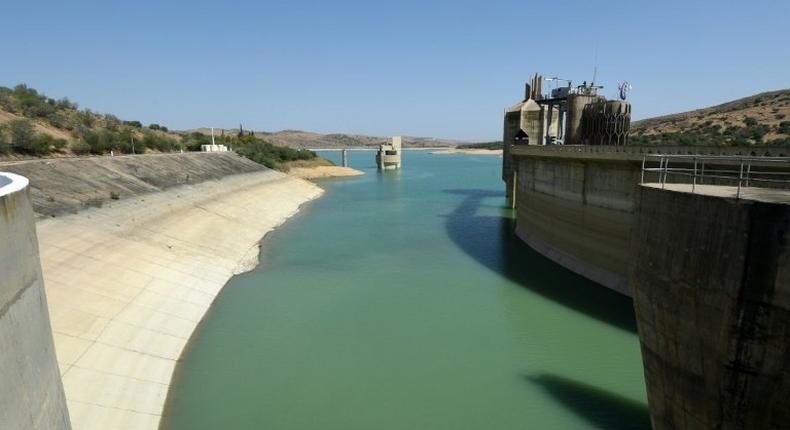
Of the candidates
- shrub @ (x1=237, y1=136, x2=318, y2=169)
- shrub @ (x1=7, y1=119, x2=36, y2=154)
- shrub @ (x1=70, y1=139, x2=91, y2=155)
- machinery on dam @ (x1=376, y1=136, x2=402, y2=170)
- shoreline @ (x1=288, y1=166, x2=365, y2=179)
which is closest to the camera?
shrub @ (x1=7, y1=119, x2=36, y2=154)

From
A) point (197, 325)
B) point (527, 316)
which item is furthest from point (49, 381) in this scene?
point (527, 316)

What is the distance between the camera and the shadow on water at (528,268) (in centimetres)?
1658

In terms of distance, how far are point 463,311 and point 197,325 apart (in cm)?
922

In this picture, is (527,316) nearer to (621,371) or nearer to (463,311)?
(463,311)

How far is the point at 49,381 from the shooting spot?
673 centimetres

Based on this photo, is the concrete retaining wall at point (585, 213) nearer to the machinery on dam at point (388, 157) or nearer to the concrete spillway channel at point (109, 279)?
the concrete spillway channel at point (109, 279)

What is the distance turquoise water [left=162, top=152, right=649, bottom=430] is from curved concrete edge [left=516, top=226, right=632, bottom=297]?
41 cm

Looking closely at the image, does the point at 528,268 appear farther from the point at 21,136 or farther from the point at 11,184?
the point at 21,136

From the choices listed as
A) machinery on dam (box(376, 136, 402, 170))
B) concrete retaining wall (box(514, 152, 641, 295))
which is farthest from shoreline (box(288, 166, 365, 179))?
concrete retaining wall (box(514, 152, 641, 295))

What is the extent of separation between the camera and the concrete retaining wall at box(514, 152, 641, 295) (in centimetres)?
1834

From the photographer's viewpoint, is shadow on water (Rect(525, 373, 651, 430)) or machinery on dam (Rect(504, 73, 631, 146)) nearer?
shadow on water (Rect(525, 373, 651, 430))

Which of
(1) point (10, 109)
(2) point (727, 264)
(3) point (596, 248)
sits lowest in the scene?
(3) point (596, 248)

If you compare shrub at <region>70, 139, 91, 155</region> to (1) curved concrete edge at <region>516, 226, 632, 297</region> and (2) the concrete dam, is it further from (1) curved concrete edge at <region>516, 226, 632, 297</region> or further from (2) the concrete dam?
(2) the concrete dam

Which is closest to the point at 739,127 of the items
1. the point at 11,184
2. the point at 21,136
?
the point at 11,184
